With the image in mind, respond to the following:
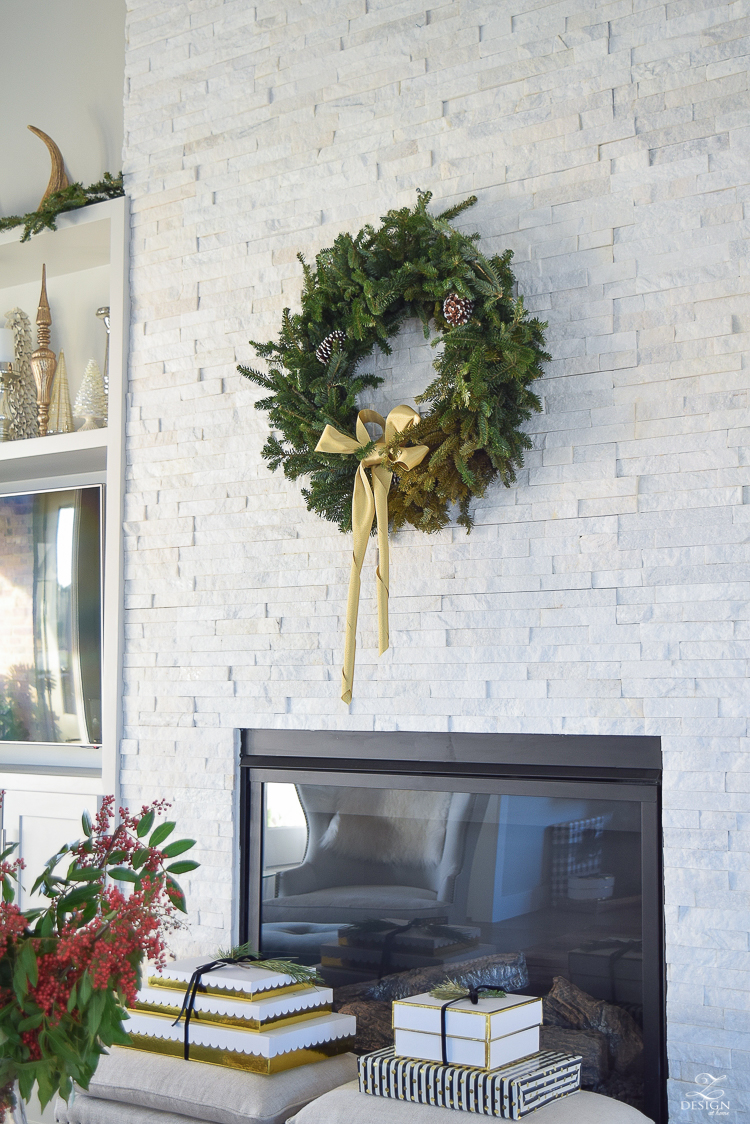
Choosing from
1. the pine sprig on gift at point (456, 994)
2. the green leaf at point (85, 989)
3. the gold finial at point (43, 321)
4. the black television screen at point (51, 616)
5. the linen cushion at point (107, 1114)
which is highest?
the gold finial at point (43, 321)

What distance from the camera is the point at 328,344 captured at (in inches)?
74.9

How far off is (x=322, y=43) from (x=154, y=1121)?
197 cm

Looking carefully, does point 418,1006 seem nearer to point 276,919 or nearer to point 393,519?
point 276,919

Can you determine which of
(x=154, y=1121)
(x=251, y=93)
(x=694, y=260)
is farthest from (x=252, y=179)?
(x=154, y=1121)

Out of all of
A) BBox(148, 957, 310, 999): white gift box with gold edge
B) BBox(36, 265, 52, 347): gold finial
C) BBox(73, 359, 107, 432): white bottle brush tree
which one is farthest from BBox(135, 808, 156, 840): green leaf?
BBox(36, 265, 52, 347): gold finial

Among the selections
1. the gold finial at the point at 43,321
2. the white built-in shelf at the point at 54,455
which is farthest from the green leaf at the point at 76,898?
the gold finial at the point at 43,321

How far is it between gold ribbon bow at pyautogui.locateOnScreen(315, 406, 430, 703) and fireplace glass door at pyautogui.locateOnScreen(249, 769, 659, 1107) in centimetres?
29

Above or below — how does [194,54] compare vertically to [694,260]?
above

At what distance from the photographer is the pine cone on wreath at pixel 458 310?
1.73 meters

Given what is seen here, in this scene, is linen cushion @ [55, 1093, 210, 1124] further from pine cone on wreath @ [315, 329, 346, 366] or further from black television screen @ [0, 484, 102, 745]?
pine cone on wreath @ [315, 329, 346, 366]

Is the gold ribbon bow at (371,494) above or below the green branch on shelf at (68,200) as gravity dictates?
below

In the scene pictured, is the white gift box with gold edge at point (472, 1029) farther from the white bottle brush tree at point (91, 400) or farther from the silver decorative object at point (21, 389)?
the silver decorative object at point (21, 389)

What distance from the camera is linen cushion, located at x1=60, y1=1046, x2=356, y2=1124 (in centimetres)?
158

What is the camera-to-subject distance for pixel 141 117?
2.34 meters
